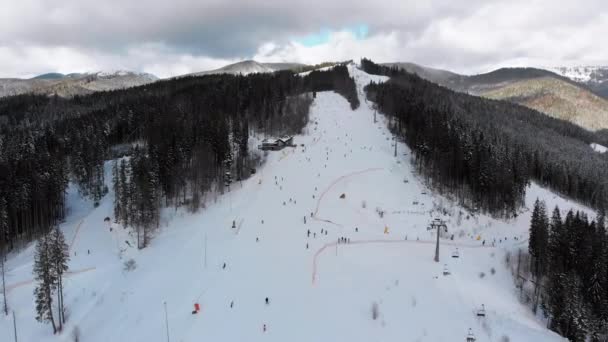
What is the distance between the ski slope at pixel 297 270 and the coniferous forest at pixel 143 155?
3.87 meters

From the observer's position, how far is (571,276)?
42.3 metres

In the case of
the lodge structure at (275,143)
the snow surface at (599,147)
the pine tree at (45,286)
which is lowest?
the pine tree at (45,286)

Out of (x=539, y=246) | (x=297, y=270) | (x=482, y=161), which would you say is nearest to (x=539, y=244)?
(x=539, y=246)

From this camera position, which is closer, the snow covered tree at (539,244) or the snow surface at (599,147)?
the snow covered tree at (539,244)

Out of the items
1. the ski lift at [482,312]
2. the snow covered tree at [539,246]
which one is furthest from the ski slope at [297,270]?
the snow covered tree at [539,246]

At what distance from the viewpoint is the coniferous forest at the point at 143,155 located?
61.7 metres

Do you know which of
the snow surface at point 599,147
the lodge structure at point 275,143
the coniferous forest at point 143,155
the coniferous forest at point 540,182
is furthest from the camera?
the snow surface at point 599,147

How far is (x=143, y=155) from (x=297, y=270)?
42456 millimetres

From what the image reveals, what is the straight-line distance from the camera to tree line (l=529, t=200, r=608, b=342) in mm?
38938

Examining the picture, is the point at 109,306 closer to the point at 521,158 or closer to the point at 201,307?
the point at 201,307

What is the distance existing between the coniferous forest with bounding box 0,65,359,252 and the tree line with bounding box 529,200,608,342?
4732 centimetres

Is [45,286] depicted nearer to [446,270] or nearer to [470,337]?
[470,337]

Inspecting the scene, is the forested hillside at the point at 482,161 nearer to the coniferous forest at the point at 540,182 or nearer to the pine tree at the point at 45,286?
the coniferous forest at the point at 540,182

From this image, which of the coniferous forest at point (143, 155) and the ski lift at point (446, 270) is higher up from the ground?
the coniferous forest at point (143, 155)
